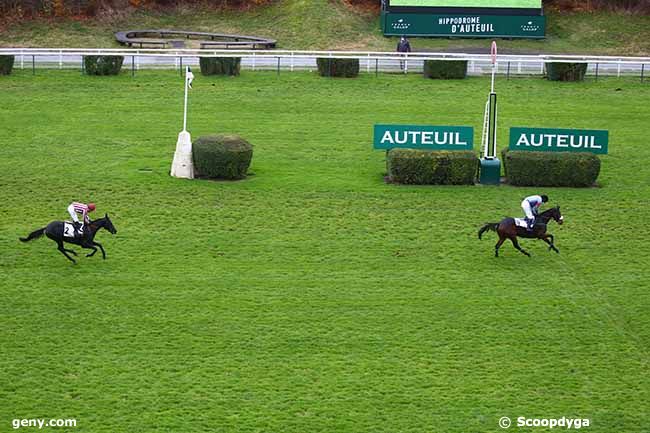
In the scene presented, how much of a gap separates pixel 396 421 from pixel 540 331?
14.0 ft

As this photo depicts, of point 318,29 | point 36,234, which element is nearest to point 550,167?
point 36,234

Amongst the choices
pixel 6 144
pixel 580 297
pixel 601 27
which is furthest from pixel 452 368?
pixel 601 27

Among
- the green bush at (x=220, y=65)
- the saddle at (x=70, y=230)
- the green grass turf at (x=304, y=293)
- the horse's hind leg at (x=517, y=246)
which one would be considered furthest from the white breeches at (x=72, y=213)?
the green bush at (x=220, y=65)

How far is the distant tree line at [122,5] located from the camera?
5072cm

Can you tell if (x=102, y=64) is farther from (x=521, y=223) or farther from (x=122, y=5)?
(x=521, y=223)

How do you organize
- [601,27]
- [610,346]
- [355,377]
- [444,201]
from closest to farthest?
1. [355,377]
2. [610,346]
3. [444,201]
4. [601,27]

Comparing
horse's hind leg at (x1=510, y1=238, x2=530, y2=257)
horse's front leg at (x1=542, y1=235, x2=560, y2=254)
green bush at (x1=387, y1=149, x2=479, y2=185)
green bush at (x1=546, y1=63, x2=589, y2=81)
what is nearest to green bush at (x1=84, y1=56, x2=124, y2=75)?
green bush at (x1=546, y1=63, x2=589, y2=81)

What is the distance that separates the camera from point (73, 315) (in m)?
19.8

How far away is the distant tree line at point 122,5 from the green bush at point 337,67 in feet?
45.4

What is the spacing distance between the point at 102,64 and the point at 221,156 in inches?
527

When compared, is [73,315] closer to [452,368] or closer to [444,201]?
[452,368]

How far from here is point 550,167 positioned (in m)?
27.9

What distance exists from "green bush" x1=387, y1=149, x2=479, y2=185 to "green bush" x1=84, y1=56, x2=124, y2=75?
14.8 metres

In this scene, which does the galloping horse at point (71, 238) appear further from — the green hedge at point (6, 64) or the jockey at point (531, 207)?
the green hedge at point (6, 64)
